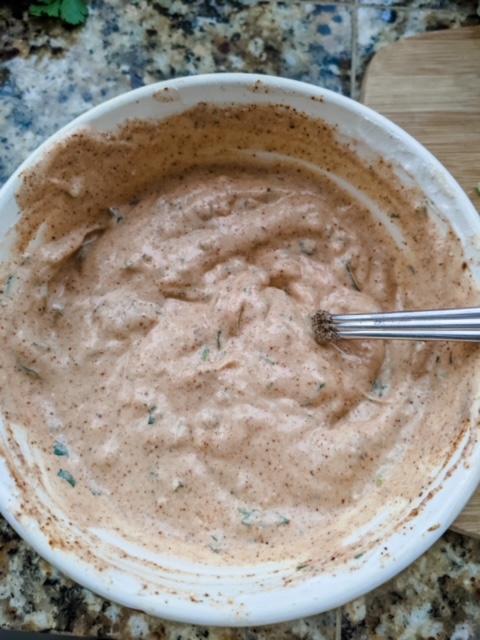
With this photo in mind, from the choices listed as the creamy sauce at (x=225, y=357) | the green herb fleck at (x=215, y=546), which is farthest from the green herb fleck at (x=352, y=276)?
the green herb fleck at (x=215, y=546)

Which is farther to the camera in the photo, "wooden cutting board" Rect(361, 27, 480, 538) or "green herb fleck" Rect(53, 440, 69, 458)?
"wooden cutting board" Rect(361, 27, 480, 538)

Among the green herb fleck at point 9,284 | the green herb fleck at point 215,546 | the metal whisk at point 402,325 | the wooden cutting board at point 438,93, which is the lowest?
the green herb fleck at point 215,546

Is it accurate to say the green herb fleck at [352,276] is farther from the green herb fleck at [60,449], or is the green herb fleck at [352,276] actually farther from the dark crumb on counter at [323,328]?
the green herb fleck at [60,449]

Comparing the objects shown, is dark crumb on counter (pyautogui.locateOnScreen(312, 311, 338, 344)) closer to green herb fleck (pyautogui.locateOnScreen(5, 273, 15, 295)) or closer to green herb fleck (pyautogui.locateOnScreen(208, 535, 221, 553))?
green herb fleck (pyautogui.locateOnScreen(208, 535, 221, 553))

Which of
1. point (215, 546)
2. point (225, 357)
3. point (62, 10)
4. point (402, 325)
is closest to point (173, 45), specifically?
point (62, 10)

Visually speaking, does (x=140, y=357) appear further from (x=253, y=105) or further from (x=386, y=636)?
(x=386, y=636)

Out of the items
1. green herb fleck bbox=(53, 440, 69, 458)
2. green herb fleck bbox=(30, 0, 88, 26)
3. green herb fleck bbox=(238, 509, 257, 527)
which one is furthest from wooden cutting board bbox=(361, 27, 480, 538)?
green herb fleck bbox=(53, 440, 69, 458)

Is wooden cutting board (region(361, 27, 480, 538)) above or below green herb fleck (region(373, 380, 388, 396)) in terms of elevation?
above

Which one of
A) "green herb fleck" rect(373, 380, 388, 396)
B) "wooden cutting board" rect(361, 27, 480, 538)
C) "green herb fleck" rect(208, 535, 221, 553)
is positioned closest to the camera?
"green herb fleck" rect(208, 535, 221, 553)
